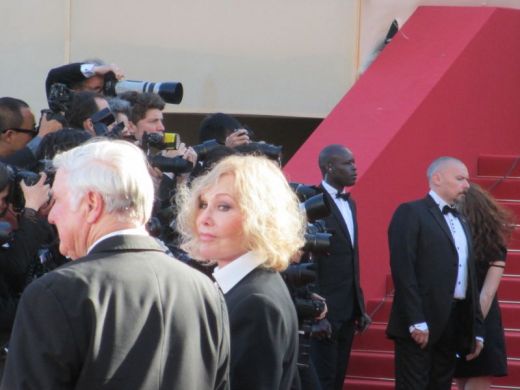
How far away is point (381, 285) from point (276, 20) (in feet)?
10.0

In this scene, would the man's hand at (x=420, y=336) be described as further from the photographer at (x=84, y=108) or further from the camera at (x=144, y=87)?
the photographer at (x=84, y=108)

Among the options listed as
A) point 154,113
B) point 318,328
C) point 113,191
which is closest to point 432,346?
point 318,328

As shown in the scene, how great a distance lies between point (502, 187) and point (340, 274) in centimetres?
277

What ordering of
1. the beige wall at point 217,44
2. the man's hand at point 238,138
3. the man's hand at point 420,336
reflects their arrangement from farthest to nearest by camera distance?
the beige wall at point 217,44 < the man's hand at point 420,336 < the man's hand at point 238,138

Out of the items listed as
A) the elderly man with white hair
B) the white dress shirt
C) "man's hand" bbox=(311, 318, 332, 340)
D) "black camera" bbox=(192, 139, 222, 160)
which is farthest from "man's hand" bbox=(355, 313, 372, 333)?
the elderly man with white hair

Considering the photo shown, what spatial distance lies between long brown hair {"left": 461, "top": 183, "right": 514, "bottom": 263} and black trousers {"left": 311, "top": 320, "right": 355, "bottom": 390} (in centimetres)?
106

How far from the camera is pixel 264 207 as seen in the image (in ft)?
12.5

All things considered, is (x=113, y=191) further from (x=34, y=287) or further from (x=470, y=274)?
(x=470, y=274)

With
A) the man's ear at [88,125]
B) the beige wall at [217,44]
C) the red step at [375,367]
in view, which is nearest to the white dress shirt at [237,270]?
the man's ear at [88,125]

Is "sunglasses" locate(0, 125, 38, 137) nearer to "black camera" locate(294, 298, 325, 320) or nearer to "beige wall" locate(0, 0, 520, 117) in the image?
"black camera" locate(294, 298, 325, 320)

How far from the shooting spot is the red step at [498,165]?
10.7 m

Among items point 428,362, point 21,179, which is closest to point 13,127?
point 21,179

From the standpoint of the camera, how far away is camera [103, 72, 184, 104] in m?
6.90

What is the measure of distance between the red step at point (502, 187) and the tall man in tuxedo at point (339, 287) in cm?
243
